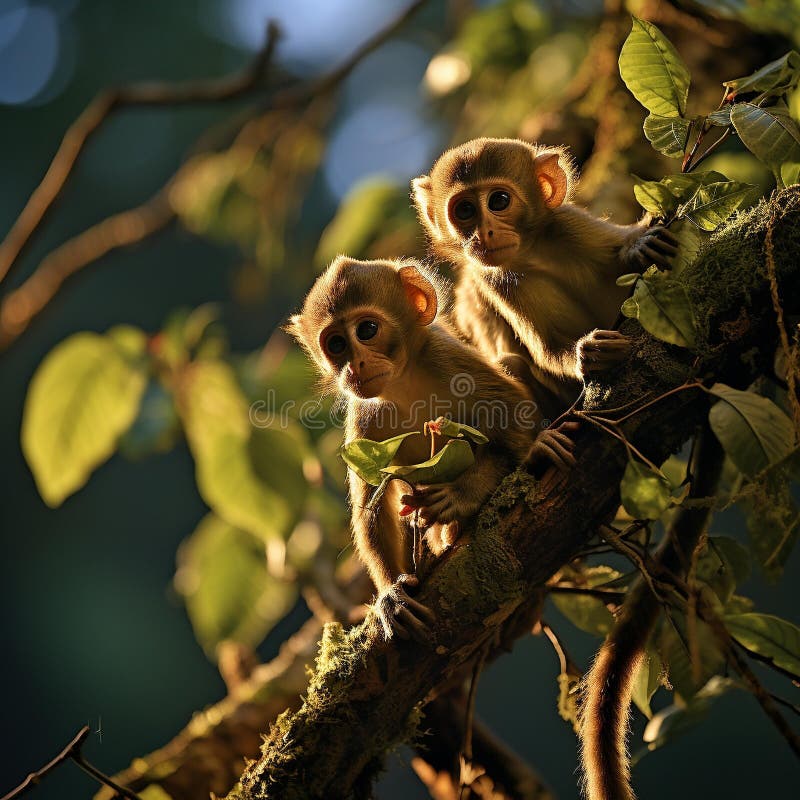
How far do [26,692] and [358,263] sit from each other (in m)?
8.39

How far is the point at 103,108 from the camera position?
3984 millimetres

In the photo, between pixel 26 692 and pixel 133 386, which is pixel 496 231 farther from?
pixel 26 692

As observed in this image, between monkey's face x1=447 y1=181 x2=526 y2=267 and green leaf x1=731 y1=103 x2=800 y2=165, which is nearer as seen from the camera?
green leaf x1=731 y1=103 x2=800 y2=165

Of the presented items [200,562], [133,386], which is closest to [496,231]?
[133,386]

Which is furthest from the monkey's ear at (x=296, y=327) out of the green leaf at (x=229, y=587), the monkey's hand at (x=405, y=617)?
the monkey's hand at (x=405, y=617)

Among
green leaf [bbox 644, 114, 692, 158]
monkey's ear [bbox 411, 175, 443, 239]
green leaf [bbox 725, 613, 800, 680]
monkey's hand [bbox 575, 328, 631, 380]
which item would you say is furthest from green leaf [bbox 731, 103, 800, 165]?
monkey's ear [bbox 411, 175, 443, 239]

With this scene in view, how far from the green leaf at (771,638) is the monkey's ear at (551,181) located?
1.53m

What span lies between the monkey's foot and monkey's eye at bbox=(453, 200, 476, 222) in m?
1.20

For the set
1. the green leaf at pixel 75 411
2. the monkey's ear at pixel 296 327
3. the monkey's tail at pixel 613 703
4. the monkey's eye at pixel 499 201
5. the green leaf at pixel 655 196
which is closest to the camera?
the green leaf at pixel 655 196

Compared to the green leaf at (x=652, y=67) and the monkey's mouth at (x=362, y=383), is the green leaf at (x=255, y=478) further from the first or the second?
the green leaf at (x=652, y=67)

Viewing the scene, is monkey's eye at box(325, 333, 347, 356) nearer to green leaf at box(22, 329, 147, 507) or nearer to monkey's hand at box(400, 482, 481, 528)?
monkey's hand at box(400, 482, 481, 528)

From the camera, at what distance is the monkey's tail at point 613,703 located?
2.21m

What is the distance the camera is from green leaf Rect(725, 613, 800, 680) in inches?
77.3

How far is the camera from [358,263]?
2.99 m
